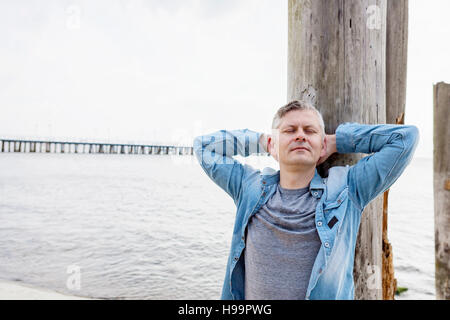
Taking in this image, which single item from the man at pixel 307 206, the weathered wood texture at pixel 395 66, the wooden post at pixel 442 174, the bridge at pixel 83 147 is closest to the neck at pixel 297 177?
the man at pixel 307 206

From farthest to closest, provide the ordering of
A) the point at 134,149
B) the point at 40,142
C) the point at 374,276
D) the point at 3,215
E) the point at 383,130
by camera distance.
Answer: the point at 134,149, the point at 40,142, the point at 3,215, the point at 374,276, the point at 383,130

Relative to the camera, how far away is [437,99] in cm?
389

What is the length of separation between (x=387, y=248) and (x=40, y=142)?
80.4 meters

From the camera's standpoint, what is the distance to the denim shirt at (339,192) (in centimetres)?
174

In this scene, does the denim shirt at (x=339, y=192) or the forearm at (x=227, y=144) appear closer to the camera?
the denim shirt at (x=339, y=192)

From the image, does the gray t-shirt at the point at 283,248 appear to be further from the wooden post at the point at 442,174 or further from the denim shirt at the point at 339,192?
the wooden post at the point at 442,174

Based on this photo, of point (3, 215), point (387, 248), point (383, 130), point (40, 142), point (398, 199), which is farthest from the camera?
point (40, 142)

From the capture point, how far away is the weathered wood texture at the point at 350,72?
2.00 meters

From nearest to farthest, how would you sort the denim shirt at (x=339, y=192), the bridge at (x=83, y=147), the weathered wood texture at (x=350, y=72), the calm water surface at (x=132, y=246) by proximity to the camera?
the denim shirt at (x=339, y=192) → the weathered wood texture at (x=350, y=72) → the calm water surface at (x=132, y=246) → the bridge at (x=83, y=147)

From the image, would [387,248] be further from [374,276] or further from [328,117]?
[328,117]

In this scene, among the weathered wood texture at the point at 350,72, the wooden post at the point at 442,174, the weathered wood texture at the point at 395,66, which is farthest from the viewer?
the wooden post at the point at 442,174

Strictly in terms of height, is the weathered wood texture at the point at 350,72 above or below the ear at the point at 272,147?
above

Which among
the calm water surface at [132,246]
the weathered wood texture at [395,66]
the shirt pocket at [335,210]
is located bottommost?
the calm water surface at [132,246]

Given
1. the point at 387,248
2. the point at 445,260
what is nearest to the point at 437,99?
the point at 445,260
